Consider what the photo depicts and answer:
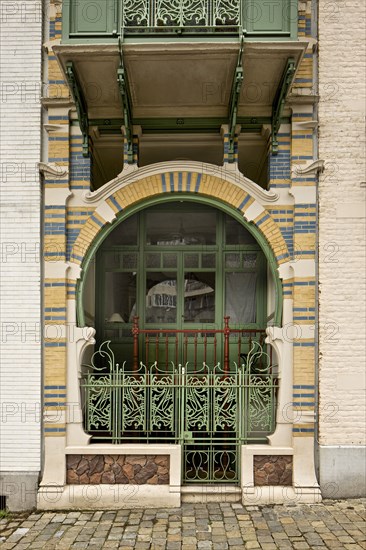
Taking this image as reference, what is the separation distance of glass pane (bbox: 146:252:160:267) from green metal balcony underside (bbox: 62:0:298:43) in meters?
3.17

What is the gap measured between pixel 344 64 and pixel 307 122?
0.96 m

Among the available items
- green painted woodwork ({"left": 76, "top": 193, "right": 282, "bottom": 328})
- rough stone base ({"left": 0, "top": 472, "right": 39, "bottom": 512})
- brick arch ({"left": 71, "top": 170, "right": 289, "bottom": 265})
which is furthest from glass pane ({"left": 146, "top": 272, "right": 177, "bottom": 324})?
rough stone base ({"left": 0, "top": 472, "right": 39, "bottom": 512})

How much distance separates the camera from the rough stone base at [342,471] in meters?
6.05

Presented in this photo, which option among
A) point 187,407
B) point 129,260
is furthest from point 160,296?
point 187,407

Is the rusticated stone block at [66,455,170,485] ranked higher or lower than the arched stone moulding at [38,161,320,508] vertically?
lower

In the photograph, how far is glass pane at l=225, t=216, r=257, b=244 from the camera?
24.2ft

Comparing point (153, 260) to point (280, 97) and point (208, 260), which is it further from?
point (280, 97)

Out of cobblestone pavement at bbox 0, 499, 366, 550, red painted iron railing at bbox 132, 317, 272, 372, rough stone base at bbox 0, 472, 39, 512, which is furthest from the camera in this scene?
red painted iron railing at bbox 132, 317, 272, 372

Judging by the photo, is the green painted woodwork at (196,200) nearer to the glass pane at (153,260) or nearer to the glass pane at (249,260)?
the glass pane at (249,260)

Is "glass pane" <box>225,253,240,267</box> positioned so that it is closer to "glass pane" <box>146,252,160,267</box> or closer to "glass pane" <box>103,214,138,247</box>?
"glass pane" <box>146,252,160,267</box>

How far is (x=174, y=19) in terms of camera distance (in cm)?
557

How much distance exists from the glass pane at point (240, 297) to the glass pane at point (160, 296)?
2.87 feet

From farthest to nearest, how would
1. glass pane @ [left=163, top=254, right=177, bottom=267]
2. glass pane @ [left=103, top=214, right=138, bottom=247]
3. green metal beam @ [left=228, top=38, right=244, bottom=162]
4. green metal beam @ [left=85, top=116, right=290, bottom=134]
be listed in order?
glass pane @ [left=103, top=214, right=138, bottom=247] → glass pane @ [left=163, top=254, right=177, bottom=267] → green metal beam @ [left=85, top=116, right=290, bottom=134] → green metal beam @ [left=228, top=38, right=244, bottom=162]

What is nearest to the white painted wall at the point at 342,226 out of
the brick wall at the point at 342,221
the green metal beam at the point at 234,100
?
the brick wall at the point at 342,221
